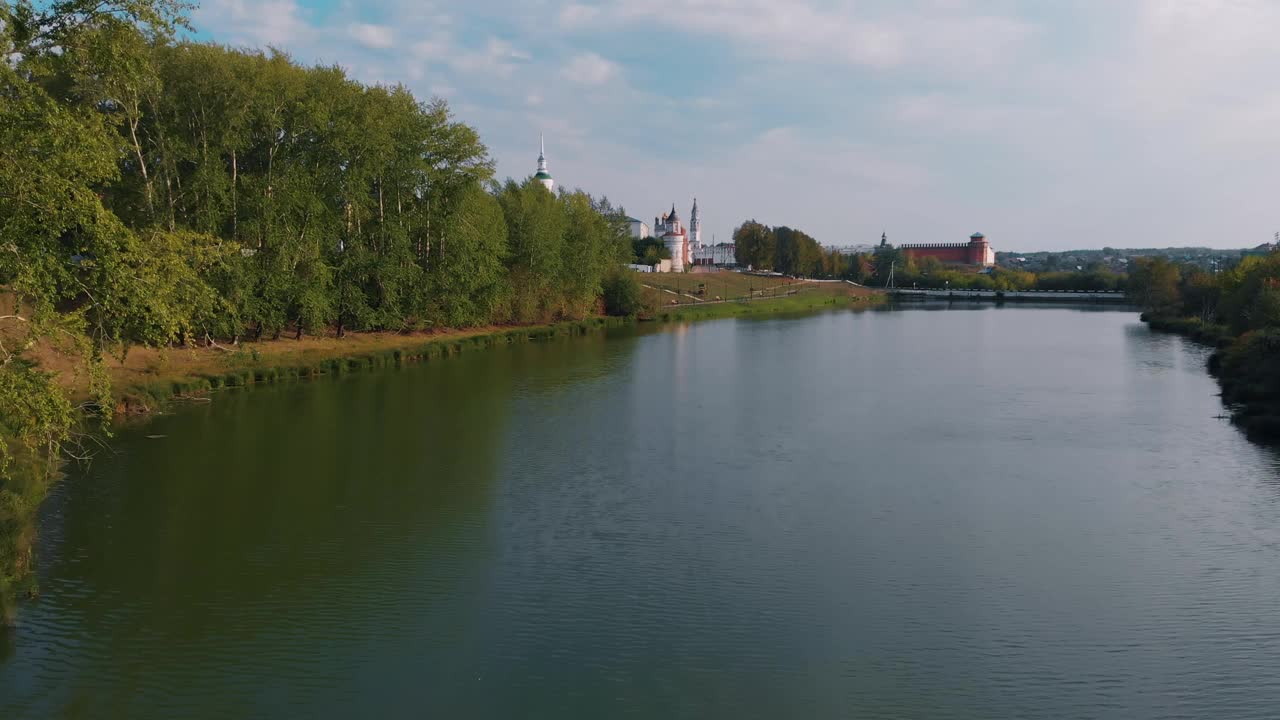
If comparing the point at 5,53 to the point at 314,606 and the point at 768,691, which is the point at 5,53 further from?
the point at 768,691

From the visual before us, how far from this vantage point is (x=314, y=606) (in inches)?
390

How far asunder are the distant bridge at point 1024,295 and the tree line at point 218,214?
6084 cm

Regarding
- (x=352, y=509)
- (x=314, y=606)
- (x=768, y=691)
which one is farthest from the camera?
(x=352, y=509)

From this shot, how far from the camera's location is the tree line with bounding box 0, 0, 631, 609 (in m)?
9.23

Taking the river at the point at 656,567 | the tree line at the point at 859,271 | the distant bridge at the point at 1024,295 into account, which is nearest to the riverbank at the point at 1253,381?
the river at the point at 656,567

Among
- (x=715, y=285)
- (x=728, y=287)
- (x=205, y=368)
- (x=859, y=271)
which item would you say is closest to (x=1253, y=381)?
(x=205, y=368)

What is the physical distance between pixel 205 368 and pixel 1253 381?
2655 cm

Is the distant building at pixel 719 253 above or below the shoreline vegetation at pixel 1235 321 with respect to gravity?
above

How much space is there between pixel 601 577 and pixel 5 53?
27.5 ft

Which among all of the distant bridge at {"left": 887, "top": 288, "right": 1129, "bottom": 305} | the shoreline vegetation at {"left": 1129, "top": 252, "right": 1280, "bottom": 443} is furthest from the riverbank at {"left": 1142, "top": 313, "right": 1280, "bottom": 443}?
the distant bridge at {"left": 887, "top": 288, "right": 1129, "bottom": 305}

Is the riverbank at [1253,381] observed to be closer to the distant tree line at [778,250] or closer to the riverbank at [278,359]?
the riverbank at [278,359]

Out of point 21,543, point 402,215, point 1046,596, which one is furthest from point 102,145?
point 402,215

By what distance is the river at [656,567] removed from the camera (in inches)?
324

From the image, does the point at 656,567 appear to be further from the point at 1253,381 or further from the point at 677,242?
the point at 677,242
